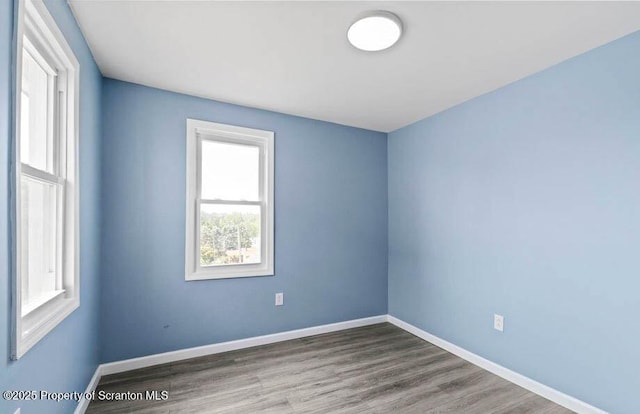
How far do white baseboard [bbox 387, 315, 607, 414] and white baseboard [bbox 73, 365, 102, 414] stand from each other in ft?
9.81

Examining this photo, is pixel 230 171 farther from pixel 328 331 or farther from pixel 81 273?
pixel 328 331

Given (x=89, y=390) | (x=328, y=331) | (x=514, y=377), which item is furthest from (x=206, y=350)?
(x=514, y=377)

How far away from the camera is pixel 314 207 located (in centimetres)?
346

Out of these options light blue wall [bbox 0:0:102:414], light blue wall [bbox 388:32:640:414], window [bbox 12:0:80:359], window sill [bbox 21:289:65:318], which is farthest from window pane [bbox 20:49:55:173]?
light blue wall [bbox 388:32:640:414]

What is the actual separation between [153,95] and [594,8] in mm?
3178

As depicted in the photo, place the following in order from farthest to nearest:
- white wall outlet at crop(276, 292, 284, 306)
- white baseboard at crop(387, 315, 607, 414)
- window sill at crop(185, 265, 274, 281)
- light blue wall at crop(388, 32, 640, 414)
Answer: white wall outlet at crop(276, 292, 284, 306) → window sill at crop(185, 265, 274, 281) → white baseboard at crop(387, 315, 607, 414) → light blue wall at crop(388, 32, 640, 414)

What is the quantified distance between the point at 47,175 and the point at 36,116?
34 centimetres

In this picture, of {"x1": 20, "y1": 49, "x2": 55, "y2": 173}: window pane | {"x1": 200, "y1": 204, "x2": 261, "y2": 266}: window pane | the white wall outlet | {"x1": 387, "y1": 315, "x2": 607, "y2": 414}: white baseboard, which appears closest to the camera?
{"x1": 20, "y1": 49, "x2": 55, "y2": 173}: window pane

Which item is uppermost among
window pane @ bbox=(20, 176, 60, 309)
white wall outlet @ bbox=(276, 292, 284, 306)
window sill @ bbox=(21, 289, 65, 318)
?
window pane @ bbox=(20, 176, 60, 309)

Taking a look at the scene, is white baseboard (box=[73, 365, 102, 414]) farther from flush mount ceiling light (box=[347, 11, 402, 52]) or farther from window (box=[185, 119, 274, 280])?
flush mount ceiling light (box=[347, 11, 402, 52])

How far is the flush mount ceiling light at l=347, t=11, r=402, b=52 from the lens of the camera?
1738 millimetres

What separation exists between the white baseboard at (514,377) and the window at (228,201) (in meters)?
1.88

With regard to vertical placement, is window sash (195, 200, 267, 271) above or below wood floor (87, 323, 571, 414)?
above

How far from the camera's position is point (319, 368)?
8.62 feet
